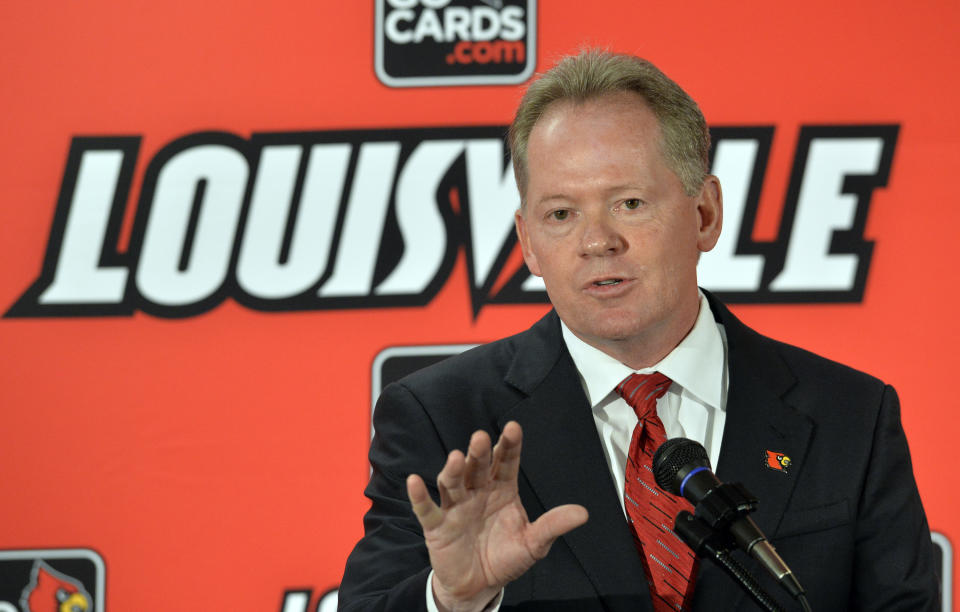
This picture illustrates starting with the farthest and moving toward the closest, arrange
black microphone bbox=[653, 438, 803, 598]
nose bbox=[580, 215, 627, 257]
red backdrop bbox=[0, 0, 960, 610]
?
red backdrop bbox=[0, 0, 960, 610]
nose bbox=[580, 215, 627, 257]
black microphone bbox=[653, 438, 803, 598]

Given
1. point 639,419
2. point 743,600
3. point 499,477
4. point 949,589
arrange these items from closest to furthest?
1. point 499,477
2. point 743,600
3. point 639,419
4. point 949,589

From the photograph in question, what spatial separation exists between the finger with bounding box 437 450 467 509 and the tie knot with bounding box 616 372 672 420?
21.6 inches

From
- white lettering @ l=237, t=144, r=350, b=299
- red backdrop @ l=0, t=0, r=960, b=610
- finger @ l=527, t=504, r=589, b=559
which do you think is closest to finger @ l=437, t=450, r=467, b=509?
finger @ l=527, t=504, r=589, b=559

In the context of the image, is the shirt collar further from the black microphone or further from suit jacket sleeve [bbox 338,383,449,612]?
the black microphone

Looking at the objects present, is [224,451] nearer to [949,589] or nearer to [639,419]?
[639,419]

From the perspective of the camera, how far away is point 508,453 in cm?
138

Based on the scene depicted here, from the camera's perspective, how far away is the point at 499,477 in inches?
56.0

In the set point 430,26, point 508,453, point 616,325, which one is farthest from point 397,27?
point 508,453

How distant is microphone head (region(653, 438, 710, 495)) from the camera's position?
4.37 ft

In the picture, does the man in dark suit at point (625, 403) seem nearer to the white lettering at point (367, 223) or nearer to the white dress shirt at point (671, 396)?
the white dress shirt at point (671, 396)

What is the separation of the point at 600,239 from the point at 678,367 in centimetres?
29

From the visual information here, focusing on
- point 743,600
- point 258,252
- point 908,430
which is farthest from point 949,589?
point 258,252

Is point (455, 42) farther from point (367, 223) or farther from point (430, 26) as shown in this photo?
point (367, 223)

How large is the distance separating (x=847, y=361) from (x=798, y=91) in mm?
770
